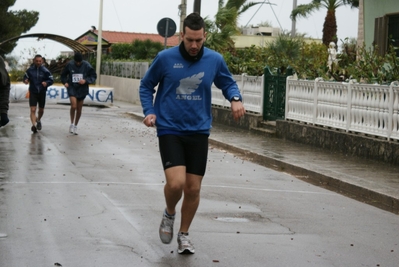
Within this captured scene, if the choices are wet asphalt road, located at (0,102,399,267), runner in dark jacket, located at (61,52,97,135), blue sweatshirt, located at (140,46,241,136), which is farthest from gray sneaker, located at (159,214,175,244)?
runner in dark jacket, located at (61,52,97,135)

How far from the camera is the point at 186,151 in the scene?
700 centimetres

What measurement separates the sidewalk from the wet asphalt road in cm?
34

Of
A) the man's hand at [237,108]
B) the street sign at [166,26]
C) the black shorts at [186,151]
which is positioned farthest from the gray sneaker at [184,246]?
the street sign at [166,26]

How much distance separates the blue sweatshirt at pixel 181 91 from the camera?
22.7 ft

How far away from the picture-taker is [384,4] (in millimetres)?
21953

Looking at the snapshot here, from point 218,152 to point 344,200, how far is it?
5.97 m

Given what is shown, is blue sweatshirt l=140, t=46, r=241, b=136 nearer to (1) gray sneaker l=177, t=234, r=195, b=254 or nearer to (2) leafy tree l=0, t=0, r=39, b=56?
(1) gray sneaker l=177, t=234, r=195, b=254

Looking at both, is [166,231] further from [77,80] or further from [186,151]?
[77,80]

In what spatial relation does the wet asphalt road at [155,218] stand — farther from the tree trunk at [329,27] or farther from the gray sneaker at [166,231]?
the tree trunk at [329,27]

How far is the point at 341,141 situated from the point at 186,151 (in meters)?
9.16

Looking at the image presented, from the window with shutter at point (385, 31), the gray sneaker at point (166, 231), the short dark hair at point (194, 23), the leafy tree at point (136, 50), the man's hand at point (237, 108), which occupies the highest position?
the leafy tree at point (136, 50)

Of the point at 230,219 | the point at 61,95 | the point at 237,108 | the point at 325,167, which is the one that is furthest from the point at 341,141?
the point at 61,95

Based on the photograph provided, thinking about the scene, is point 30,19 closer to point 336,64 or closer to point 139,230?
point 336,64

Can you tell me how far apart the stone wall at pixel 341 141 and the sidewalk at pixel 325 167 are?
0.16m
